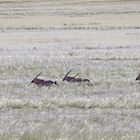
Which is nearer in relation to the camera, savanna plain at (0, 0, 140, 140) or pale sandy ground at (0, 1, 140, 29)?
savanna plain at (0, 0, 140, 140)

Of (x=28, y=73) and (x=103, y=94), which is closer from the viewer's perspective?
(x=103, y=94)

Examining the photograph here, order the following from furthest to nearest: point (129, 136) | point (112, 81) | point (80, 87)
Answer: point (112, 81)
point (80, 87)
point (129, 136)

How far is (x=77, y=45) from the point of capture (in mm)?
37469

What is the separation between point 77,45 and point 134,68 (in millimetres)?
13180

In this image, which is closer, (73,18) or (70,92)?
(70,92)

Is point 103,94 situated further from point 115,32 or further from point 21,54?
point 115,32

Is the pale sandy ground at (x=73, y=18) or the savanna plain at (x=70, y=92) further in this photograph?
the pale sandy ground at (x=73, y=18)

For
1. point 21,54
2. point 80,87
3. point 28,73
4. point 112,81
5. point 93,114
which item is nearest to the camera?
point 93,114

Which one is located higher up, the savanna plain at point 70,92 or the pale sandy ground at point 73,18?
the pale sandy ground at point 73,18

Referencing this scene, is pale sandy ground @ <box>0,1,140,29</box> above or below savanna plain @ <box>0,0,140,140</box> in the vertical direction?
above

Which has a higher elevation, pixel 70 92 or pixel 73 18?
pixel 73 18

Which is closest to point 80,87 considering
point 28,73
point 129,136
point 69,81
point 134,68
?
point 69,81

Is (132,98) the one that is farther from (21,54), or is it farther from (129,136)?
(21,54)

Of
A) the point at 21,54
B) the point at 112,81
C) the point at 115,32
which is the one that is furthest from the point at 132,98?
the point at 115,32
